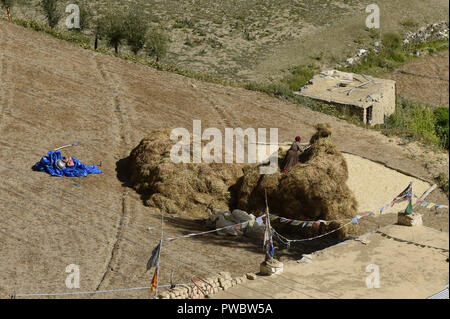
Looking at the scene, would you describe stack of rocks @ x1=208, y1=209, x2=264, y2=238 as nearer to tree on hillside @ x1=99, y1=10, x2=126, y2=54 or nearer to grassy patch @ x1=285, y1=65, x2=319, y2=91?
grassy patch @ x1=285, y1=65, x2=319, y2=91

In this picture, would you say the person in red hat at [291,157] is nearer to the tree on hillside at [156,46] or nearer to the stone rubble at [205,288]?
the stone rubble at [205,288]

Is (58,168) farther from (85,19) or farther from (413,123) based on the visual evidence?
(85,19)

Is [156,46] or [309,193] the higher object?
[156,46]

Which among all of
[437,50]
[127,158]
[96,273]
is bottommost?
[96,273]

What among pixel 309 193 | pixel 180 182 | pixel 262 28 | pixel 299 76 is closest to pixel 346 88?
pixel 299 76

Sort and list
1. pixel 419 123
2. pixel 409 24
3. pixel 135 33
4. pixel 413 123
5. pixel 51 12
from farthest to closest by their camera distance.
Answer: pixel 409 24 < pixel 51 12 < pixel 135 33 < pixel 413 123 < pixel 419 123
